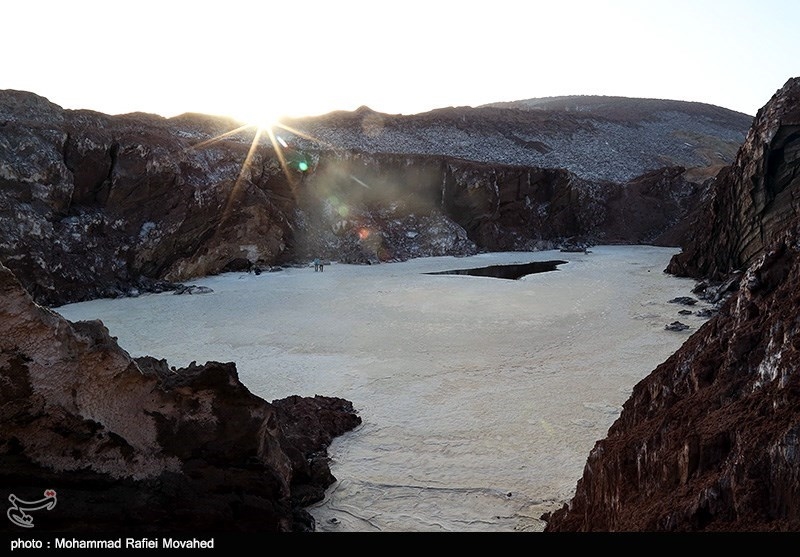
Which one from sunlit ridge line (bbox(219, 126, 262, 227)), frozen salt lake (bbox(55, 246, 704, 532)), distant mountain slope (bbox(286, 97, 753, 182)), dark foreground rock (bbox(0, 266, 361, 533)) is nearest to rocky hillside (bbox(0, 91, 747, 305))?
sunlit ridge line (bbox(219, 126, 262, 227))

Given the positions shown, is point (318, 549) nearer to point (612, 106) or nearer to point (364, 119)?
point (364, 119)

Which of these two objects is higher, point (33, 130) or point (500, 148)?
point (500, 148)

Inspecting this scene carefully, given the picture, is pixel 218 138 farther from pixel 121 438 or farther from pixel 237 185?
pixel 121 438

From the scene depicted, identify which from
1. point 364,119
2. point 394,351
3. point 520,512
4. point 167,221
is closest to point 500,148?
point 364,119

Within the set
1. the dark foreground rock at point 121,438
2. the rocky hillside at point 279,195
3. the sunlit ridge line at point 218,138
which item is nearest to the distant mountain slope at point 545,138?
the rocky hillside at point 279,195

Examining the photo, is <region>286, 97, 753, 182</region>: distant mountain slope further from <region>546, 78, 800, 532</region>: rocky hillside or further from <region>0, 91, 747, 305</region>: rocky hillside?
<region>546, 78, 800, 532</region>: rocky hillside

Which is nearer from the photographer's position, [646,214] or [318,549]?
[318,549]

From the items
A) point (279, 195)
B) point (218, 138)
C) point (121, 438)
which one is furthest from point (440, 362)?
point (218, 138)
